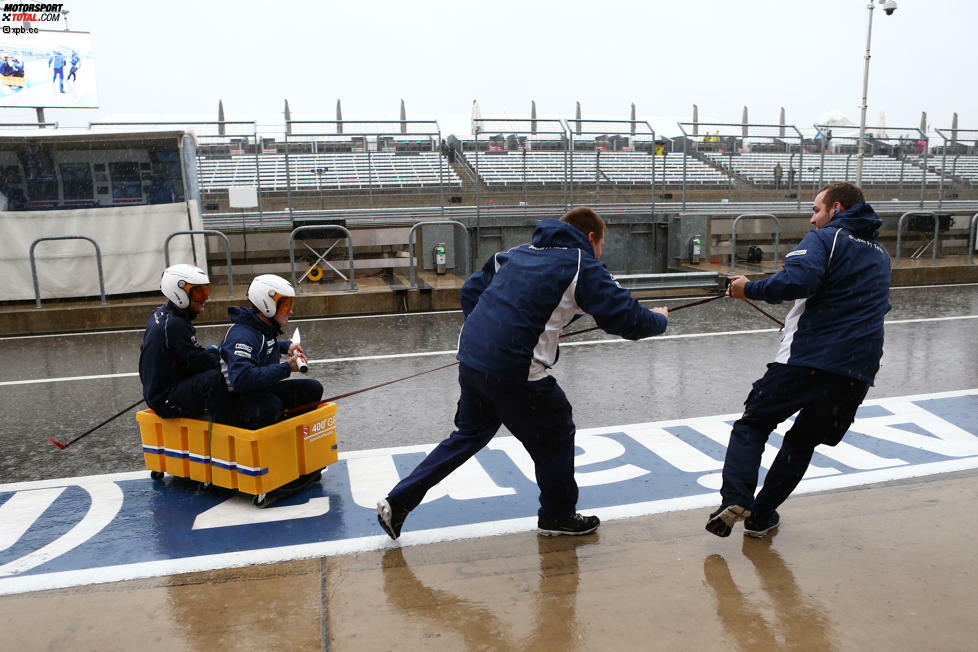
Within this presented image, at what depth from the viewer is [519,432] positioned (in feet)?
11.9

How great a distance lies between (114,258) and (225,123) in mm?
4231

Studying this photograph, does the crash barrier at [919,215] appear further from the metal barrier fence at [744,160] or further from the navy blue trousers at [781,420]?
the navy blue trousers at [781,420]

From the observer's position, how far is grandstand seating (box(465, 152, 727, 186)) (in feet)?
51.6

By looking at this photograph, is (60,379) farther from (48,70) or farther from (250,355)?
(48,70)

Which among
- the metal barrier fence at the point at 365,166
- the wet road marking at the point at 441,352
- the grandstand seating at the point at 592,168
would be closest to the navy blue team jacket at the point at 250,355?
the wet road marking at the point at 441,352

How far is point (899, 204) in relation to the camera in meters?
18.8

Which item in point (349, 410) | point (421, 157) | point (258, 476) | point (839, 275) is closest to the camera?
point (839, 275)

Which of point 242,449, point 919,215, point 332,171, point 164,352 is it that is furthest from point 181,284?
point 919,215

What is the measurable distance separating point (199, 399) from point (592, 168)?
13004 millimetres

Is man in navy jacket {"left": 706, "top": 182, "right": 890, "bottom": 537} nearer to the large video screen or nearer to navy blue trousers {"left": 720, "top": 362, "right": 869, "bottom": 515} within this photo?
navy blue trousers {"left": 720, "top": 362, "right": 869, "bottom": 515}

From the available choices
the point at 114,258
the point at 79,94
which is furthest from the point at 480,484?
the point at 79,94

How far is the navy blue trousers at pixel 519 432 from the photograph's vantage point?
3549mm

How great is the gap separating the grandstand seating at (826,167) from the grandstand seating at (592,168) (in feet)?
4.06

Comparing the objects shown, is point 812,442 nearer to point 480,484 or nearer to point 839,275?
point 839,275
